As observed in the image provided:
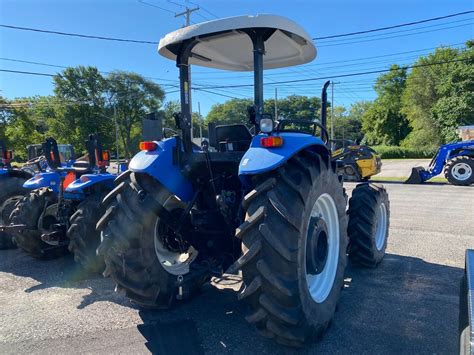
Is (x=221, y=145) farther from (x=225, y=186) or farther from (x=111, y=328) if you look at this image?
(x=111, y=328)

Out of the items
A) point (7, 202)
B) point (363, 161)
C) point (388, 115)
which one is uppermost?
point (388, 115)

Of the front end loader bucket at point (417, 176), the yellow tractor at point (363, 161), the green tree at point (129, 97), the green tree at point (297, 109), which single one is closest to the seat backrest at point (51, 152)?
the green tree at point (297, 109)

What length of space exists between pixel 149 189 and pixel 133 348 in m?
1.30

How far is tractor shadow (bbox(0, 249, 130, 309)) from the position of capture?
402 cm

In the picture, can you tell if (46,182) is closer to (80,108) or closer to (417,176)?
(417,176)

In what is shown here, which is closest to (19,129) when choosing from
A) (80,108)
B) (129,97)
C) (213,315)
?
(80,108)

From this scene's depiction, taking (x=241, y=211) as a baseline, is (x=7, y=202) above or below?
below

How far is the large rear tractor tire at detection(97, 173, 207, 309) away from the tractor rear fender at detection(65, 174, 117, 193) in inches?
69.2

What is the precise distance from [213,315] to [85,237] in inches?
82.5

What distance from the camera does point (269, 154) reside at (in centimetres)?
263

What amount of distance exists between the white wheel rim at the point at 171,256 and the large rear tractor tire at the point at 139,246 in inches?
0.4

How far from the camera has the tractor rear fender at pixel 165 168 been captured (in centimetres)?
320

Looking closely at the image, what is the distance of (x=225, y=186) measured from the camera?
3.50 m

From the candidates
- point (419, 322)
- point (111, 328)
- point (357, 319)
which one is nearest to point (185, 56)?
point (111, 328)
